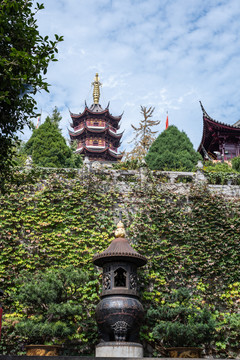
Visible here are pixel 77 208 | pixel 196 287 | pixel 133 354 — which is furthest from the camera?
pixel 77 208

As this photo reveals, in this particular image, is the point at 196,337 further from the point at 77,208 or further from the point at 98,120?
the point at 98,120

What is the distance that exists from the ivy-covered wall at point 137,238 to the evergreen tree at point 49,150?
4.55m

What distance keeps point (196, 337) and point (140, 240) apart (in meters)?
2.33

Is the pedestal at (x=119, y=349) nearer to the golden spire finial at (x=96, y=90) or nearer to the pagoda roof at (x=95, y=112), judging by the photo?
the pagoda roof at (x=95, y=112)

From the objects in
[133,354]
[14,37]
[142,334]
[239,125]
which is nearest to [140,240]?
[142,334]

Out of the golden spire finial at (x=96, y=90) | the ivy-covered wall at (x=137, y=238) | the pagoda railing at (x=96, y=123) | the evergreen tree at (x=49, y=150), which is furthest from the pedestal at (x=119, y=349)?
the golden spire finial at (x=96, y=90)

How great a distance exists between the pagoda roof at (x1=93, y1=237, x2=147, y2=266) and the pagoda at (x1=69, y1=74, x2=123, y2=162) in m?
20.7

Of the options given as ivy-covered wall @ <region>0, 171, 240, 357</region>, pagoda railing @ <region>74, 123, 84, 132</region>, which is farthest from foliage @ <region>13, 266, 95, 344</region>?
pagoda railing @ <region>74, 123, 84, 132</region>

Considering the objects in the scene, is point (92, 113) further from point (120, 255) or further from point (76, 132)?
point (120, 255)

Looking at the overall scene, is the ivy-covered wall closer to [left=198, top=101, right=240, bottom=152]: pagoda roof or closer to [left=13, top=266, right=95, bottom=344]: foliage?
[left=13, top=266, right=95, bottom=344]: foliage

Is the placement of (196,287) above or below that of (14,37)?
below

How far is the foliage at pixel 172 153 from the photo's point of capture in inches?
499

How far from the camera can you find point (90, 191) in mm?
8641

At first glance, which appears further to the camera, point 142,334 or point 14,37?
point 142,334
